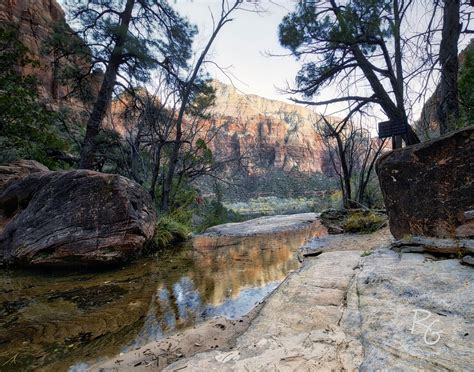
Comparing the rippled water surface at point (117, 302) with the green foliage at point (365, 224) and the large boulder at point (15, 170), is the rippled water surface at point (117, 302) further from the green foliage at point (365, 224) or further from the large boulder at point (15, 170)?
the large boulder at point (15, 170)

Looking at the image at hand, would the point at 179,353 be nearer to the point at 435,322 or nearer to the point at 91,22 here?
the point at 435,322

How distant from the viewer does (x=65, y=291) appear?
9.05 ft

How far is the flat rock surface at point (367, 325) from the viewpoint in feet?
3.56

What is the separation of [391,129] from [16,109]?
23.9 ft

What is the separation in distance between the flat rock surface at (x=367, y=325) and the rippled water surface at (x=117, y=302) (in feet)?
1.98

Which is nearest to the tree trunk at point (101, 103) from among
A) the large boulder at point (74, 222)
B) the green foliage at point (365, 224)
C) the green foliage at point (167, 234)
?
the large boulder at point (74, 222)

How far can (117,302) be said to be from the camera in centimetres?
243

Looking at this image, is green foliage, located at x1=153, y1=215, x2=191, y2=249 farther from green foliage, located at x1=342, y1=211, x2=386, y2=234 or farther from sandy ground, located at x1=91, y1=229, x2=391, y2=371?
green foliage, located at x1=342, y1=211, x2=386, y2=234

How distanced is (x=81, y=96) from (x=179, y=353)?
7.94 metres

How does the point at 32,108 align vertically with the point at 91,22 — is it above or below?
below

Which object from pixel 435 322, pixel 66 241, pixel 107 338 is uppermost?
pixel 66 241

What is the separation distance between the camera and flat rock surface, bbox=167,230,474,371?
3.56 ft

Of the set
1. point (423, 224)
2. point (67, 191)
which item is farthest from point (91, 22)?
point (423, 224)

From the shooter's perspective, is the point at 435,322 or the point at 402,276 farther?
the point at 402,276
